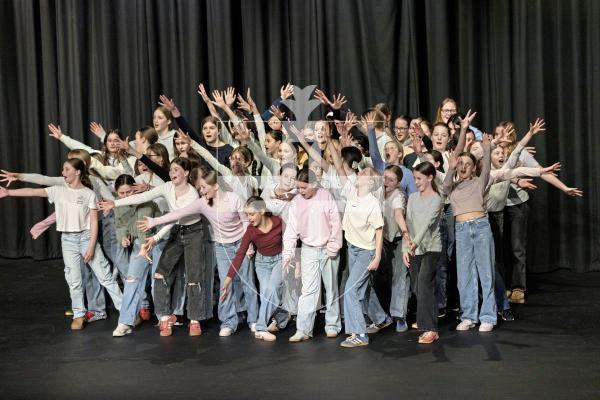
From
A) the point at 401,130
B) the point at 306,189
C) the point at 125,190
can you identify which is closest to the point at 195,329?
the point at 125,190

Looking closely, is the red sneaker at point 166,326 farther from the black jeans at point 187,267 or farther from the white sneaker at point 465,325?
the white sneaker at point 465,325

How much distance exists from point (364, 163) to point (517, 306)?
1510 mm

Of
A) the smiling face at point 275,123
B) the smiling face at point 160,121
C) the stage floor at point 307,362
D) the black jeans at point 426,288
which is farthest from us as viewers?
the smiling face at point 160,121

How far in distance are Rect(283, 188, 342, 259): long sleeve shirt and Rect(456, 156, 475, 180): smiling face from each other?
2.82 feet

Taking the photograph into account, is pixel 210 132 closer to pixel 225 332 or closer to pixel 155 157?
pixel 155 157

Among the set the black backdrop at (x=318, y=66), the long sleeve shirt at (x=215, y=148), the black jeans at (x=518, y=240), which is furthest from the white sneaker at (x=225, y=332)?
the black backdrop at (x=318, y=66)

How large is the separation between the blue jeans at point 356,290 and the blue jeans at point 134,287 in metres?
1.33

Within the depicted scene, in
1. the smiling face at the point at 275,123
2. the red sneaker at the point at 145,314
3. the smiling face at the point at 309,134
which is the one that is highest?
the smiling face at the point at 275,123

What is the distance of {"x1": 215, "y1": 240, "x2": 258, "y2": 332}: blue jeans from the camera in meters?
5.92

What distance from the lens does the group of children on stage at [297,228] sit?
5684mm

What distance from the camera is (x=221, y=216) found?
19.3ft

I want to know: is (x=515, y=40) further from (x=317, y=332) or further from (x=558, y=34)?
(x=317, y=332)

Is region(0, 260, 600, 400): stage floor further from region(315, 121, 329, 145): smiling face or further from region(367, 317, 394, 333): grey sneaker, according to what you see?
region(315, 121, 329, 145): smiling face

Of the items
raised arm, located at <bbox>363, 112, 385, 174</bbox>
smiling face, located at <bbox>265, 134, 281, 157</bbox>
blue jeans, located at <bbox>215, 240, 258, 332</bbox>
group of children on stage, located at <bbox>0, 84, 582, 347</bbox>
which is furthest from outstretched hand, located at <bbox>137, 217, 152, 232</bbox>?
raised arm, located at <bbox>363, 112, 385, 174</bbox>
